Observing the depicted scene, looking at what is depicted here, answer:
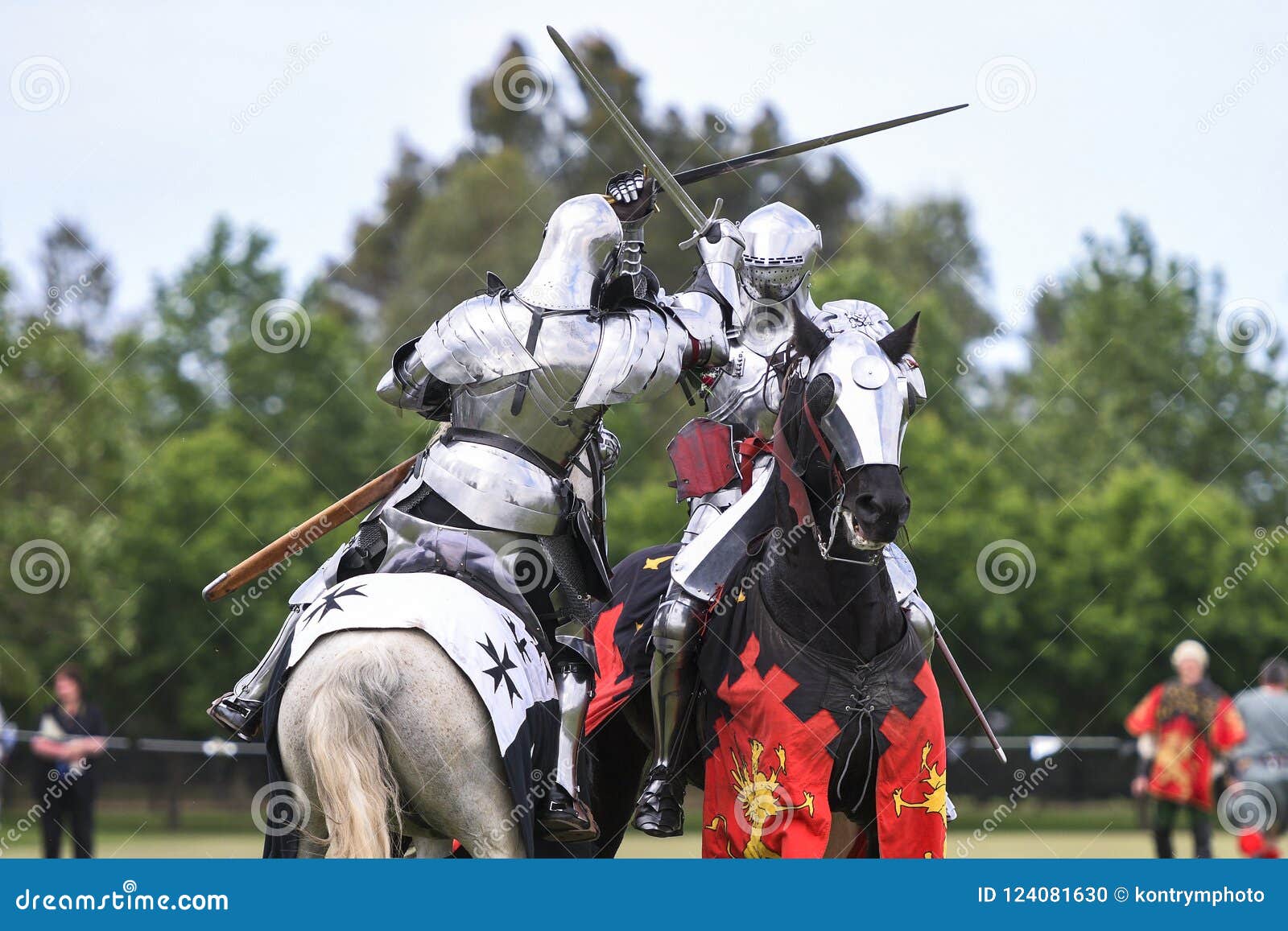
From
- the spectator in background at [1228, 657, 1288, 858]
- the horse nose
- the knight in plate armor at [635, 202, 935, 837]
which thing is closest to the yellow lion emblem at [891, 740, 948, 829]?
the knight in plate armor at [635, 202, 935, 837]

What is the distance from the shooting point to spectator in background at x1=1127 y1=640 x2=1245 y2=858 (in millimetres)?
14953

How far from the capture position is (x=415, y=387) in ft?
23.0

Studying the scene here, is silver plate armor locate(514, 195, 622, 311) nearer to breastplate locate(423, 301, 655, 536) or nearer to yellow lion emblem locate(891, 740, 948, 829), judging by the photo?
breastplate locate(423, 301, 655, 536)

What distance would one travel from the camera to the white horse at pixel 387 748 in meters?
5.36

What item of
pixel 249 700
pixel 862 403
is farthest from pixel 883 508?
pixel 249 700

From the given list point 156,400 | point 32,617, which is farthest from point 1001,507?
point 156,400

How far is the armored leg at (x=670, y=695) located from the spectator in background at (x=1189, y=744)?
8.69m

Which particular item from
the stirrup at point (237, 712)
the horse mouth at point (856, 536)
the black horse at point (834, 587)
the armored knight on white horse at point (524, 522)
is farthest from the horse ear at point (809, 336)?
the stirrup at point (237, 712)

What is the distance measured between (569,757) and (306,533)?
193 centimetres

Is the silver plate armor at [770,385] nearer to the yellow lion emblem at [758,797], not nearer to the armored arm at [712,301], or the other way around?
the armored arm at [712,301]

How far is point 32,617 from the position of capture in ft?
91.7

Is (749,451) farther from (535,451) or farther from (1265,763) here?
(1265,763)

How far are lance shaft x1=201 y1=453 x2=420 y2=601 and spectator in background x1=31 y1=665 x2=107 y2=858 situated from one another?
861 centimetres

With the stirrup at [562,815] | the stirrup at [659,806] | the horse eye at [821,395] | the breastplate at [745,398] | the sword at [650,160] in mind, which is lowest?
the stirrup at [562,815]
